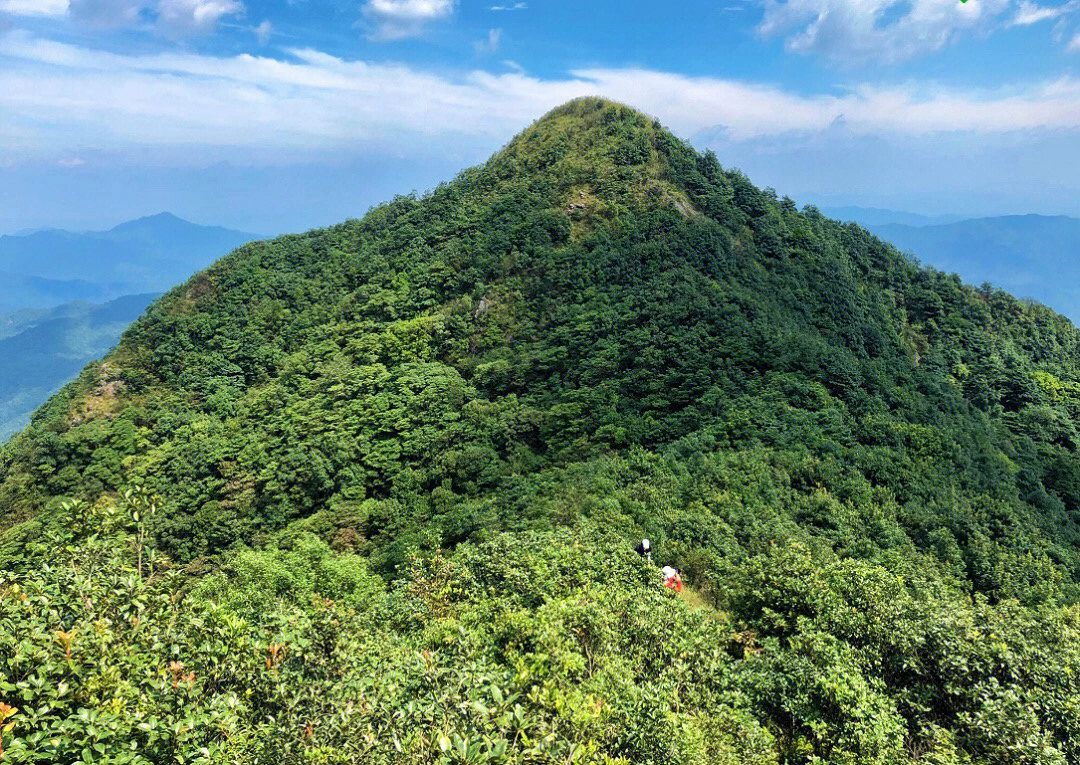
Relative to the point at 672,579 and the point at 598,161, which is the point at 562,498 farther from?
the point at 598,161

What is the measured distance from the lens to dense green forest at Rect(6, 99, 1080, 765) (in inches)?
381

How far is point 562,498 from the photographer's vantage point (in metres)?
32.6

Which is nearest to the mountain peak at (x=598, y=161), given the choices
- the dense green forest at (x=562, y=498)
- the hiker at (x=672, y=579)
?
the dense green forest at (x=562, y=498)

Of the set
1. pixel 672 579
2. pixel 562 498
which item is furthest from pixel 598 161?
pixel 672 579

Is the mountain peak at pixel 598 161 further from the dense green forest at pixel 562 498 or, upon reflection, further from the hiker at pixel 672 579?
the hiker at pixel 672 579

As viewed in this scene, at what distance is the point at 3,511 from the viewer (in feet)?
163

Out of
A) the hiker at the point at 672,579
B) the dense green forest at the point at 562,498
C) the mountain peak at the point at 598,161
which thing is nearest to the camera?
the dense green forest at the point at 562,498

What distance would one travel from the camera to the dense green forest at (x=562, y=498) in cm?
968

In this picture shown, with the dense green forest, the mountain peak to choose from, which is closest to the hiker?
the dense green forest

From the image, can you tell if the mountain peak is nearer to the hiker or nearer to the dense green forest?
the dense green forest

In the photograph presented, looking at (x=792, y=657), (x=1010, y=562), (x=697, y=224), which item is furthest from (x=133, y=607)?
(x=697, y=224)

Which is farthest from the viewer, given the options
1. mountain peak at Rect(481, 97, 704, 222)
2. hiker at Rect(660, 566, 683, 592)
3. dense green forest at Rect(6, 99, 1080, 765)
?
mountain peak at Rect(481, 97, 704, 222)

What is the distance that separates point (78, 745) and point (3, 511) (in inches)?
2248

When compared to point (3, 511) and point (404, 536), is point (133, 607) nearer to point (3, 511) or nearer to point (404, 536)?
point (404, 536)
